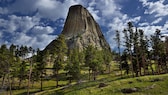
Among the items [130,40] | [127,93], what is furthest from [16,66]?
[127,93]

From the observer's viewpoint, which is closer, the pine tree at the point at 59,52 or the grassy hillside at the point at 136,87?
the grassy hillside at the point at 136,87

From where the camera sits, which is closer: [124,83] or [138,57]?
[124,83]

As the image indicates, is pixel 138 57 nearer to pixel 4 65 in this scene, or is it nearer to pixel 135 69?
pixel 135 69

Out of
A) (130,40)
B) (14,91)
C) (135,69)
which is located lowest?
(14,91)

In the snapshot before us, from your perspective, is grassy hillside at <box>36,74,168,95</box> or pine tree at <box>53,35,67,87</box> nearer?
grassy hillside at <box>36,74,168,95</box>

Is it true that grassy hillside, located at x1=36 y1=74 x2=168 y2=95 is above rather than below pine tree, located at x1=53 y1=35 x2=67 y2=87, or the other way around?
below

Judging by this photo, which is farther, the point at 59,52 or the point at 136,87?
the point at 59,52

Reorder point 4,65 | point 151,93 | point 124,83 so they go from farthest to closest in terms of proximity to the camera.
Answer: point 4,65 → point 124,83 → point 151,93

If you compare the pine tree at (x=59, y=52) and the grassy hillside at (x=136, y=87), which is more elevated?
the pine tree at (x=59, y=52)

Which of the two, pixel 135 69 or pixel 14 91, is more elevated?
pixel 135 69

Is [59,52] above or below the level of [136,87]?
above

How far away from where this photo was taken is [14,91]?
89562 millimetres

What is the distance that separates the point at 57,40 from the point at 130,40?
27066 millimetres

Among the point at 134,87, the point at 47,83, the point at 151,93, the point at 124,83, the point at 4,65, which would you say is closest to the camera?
the point at 151,93
